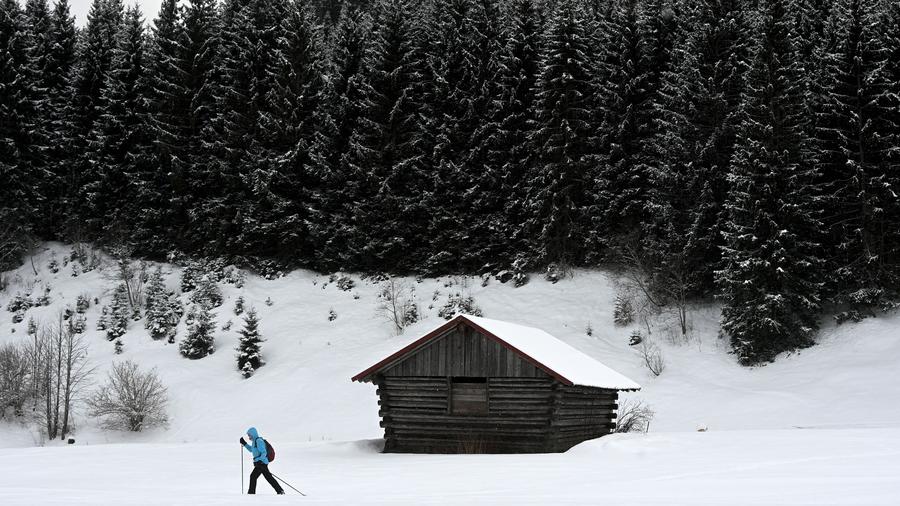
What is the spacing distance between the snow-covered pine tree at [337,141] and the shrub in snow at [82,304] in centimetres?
1312

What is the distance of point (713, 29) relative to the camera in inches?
1748

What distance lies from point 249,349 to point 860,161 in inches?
1203

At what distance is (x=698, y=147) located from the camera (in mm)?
42531

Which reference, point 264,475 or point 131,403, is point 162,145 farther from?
point 264,475

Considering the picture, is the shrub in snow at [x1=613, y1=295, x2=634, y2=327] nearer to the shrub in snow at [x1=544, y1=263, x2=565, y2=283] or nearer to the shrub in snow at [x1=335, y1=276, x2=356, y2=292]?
the shrub in snow at [x1=544, y1=263, x2=565, y2=283]

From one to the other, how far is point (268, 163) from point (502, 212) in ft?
47.1

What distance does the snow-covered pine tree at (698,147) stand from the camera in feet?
138

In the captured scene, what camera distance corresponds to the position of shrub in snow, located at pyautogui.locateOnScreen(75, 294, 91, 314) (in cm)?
4828

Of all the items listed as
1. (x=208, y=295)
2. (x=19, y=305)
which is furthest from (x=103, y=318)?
(x=19, y=305)

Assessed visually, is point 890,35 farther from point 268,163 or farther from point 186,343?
point 186,343

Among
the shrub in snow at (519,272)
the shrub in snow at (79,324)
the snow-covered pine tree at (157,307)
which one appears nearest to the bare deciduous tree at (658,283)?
the shrub in snow at (519,272)

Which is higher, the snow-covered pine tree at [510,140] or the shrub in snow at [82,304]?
the snow-covered pine tree at [510,140]

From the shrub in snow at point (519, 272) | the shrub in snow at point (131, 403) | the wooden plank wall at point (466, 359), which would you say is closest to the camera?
the wooden plank wall at point (466, 359)

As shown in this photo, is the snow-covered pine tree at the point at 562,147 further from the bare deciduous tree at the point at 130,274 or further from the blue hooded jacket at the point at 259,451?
the blue hooded jacket at the point at 259,451
